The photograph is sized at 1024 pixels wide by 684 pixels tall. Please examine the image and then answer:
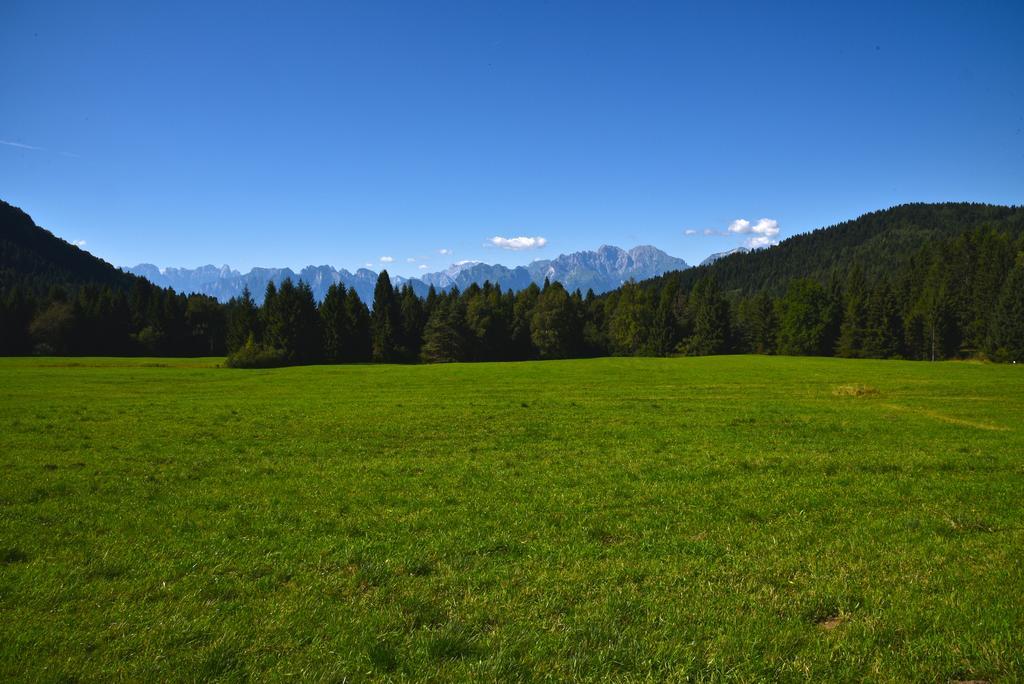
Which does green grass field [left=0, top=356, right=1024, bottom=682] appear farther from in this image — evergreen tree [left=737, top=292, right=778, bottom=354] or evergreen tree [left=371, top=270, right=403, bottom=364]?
evergreen tree [left=737, top=292, right=778, bottom=354]

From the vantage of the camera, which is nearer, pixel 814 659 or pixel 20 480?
pixel 814 659

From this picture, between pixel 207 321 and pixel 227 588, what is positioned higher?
pixel 207 321

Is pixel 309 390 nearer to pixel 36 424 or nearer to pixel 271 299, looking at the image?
pixel 36 424

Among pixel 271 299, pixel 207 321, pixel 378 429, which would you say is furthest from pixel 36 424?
pixel 207 321

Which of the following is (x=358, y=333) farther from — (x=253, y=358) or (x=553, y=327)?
(x=553, y=327)

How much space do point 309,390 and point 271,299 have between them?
6448cm

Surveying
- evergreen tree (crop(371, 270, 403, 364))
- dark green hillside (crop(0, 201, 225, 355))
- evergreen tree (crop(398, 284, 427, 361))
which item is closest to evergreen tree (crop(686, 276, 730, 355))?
evergreen tree (crop(398, 284, 427, 361))

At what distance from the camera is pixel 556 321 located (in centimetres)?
11994

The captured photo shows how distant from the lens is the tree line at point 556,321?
99.4 m

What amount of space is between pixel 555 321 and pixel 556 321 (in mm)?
238

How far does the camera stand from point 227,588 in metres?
7.73

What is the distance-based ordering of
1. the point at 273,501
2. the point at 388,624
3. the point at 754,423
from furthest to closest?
the point at 754,423, the point at 273,501, the point at 388,624

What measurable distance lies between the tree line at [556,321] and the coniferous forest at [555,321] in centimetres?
26

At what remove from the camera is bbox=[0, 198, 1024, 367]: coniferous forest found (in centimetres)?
9931
